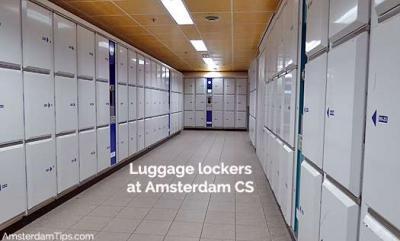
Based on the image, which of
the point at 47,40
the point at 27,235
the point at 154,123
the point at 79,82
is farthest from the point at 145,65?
the point at 27,235

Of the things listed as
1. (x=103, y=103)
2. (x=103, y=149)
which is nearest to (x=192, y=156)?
(x=103, y=149)

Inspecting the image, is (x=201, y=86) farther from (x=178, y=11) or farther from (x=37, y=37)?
(x=37, y=37)

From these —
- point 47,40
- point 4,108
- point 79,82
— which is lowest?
point 4,108

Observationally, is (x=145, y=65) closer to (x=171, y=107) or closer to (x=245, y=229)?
(x=171, y=107)

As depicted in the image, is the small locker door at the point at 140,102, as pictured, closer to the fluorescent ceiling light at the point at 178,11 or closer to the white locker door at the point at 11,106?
the fluorescent ceiling light at the point at 178,11

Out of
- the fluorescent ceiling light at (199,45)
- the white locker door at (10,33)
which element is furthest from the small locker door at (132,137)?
the white locker door at (10,33)

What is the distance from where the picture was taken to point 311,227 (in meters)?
2.10

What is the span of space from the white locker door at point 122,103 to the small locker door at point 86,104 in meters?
0.96

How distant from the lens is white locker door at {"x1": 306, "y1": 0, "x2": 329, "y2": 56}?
1.90 metres

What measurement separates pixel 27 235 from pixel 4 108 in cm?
125

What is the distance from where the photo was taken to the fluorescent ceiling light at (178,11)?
4.01m

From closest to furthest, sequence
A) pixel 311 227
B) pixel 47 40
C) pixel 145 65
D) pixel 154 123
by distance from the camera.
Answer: pixel 311 227 → pixel 47 40 → pixel 145 65 → pixel 154 123

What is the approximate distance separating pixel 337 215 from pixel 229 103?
11343 millimetres

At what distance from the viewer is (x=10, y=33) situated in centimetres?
271
